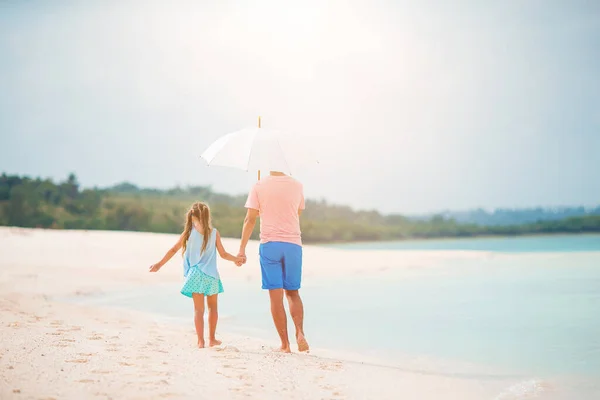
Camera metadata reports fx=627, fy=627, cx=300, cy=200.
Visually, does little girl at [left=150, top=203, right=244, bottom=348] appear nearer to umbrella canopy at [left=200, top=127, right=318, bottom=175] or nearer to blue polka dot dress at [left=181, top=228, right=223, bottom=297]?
blue polka dot dress at [left=181, top=228, right=223, bottom=297]

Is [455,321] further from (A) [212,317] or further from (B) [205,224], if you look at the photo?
(B) [205,224]

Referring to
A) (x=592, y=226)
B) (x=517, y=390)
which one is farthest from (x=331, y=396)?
(x=592, y=226)

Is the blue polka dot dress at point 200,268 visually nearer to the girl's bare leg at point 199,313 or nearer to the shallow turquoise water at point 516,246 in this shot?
the girl's bare leg at point 199,313

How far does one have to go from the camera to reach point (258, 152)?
18.8 feet

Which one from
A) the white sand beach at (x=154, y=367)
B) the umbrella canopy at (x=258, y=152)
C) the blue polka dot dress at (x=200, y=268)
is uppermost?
the umbrella canopy at (x=258, y=152)

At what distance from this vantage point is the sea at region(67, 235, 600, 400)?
229 inches

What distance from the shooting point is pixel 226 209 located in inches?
1242

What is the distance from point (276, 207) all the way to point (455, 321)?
13.2ft

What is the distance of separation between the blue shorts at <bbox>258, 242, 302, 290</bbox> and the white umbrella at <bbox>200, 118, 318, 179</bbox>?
2.28 feet

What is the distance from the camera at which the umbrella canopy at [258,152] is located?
5664mm

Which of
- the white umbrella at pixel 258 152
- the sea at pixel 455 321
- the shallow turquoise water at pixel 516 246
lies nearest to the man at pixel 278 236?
the white umbrella at pixel 258 152

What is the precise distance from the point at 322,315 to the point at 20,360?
494 cm

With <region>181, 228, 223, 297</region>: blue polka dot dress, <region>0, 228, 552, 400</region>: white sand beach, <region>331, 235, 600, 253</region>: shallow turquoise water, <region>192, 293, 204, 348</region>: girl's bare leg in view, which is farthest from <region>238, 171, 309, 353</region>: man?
<region>331, 235, 600, 253</region>: shallow turquoise water

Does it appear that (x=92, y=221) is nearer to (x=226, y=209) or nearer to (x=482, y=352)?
(x=226, y=209)
